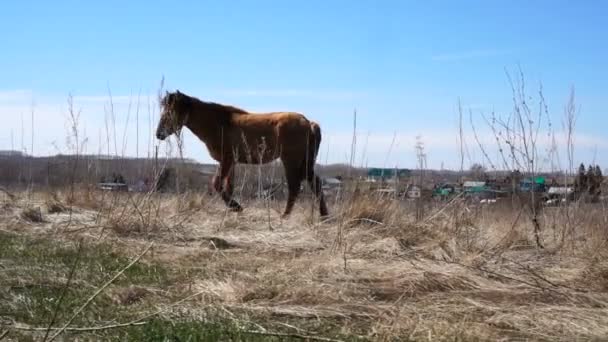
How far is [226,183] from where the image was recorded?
11703 mm

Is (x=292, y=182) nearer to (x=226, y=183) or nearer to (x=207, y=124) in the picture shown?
(x=226, y=183)

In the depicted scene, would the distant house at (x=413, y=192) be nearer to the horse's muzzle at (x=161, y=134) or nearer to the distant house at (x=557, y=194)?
the distant house at (x=557, y=194)

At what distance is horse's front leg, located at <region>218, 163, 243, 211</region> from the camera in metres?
11.7

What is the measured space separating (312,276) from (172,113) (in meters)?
6.61

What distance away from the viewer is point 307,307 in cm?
448

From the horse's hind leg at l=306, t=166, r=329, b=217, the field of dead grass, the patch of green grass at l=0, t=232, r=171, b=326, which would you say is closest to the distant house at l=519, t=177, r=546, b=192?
the field of dead grass

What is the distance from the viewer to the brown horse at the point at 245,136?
11.6 m

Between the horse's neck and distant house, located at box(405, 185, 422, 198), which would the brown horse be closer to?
the horse's neck

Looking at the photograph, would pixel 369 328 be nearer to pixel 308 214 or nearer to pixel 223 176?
pixel 308 214

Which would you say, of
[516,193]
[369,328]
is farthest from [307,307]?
[516,193]

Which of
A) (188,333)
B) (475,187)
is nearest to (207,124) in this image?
(475,187)

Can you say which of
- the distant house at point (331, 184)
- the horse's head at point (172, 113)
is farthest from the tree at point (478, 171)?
the horse's head at point (172, 113)

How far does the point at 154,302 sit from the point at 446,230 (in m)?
3.97

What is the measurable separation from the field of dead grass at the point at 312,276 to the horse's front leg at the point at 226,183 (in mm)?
2205
